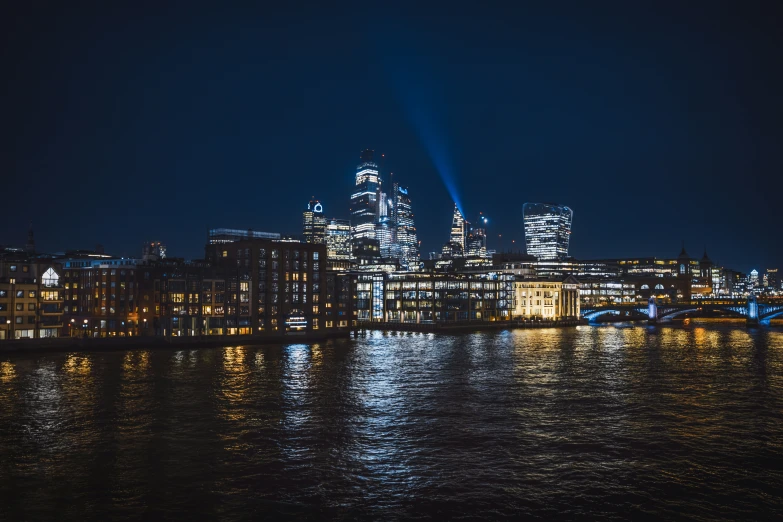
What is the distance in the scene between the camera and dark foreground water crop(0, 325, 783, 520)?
29.0 meters

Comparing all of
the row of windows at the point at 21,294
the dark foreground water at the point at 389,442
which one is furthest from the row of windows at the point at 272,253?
the dark foreground water at the point at 389,442

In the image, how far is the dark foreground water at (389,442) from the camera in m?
29.0

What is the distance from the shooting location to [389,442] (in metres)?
40.0

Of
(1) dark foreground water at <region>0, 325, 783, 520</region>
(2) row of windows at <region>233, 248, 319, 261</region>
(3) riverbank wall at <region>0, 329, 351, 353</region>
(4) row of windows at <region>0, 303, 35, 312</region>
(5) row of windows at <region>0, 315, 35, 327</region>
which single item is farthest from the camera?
(2) row of windows at <region>233, 248, 319, 261</region>

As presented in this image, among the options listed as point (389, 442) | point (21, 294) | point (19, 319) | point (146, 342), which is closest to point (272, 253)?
point (146, 342)

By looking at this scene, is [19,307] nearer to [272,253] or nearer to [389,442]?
[272,253]

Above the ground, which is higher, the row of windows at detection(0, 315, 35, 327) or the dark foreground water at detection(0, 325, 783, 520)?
the row of windows at detection(0, 315, 35, 327)

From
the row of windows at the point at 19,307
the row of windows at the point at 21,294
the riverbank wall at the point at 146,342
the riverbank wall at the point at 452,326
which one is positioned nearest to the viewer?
the riverbank wall at the point at 146,342

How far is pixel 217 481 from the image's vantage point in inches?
1260

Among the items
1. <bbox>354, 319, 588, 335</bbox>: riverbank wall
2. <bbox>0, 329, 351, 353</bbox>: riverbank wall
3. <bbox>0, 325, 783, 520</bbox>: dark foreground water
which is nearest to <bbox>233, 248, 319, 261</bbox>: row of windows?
<bbox>0, 329, 351, 353</bbox>: riverbank wall

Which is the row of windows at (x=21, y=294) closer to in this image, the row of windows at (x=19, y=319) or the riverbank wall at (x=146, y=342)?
the row of windows at (x=19, y=319)

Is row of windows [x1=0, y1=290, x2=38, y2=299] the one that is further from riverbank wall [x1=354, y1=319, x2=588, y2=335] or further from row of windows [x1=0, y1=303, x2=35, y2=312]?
riverbank wall [x1=354, y1=319, x2=588, y2=335]

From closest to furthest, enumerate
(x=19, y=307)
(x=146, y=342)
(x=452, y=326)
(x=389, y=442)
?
(x=389, y=442) → (x=19, y=307) → (x=146, y=342) → (x=452, y=326)

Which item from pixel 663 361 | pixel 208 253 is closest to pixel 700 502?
pixel 663 361
